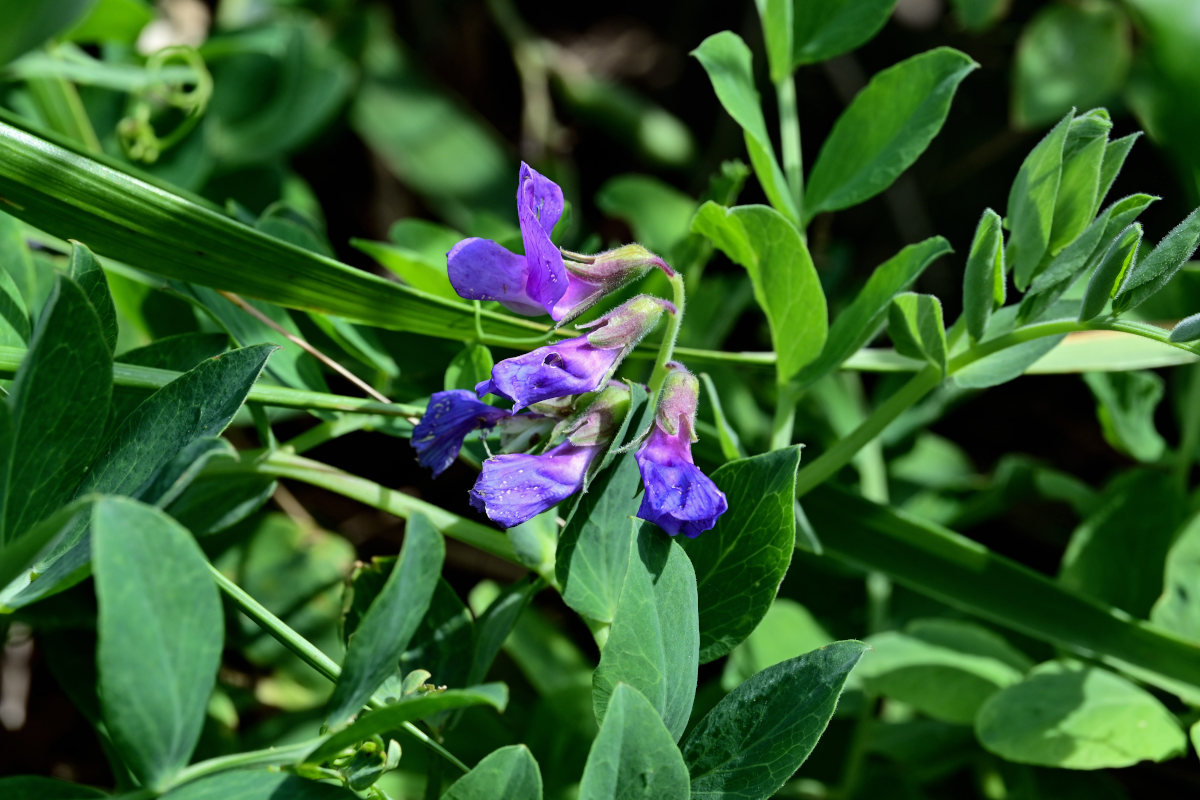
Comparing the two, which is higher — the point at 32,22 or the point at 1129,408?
the point at 32,22

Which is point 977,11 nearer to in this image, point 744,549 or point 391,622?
point 744,549

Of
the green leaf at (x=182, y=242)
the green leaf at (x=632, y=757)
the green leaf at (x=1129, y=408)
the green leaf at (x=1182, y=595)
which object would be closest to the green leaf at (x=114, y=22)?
the green leaf at (x=182, y=242)

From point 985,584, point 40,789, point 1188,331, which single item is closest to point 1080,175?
point 1188,331

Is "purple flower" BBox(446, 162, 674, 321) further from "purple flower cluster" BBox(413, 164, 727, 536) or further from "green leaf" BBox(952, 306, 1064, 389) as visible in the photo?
"green leaf" BBox(952, 306, 1064, 389)

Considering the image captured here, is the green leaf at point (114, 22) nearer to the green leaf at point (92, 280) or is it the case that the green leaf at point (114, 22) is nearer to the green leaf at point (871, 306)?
the green leaf at point (92, 280)

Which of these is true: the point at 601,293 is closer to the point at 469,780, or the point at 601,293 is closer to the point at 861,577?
the point at 469,780
